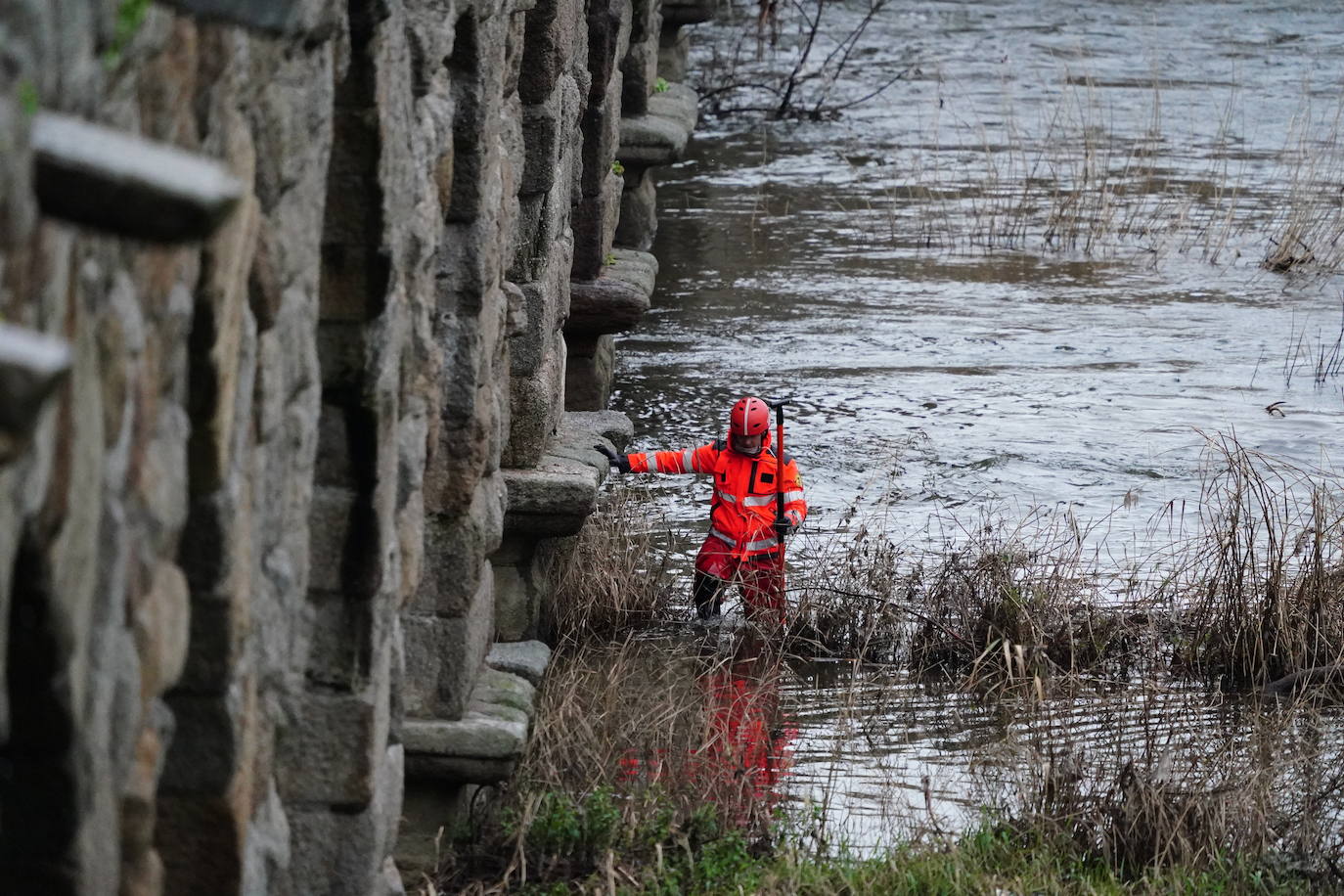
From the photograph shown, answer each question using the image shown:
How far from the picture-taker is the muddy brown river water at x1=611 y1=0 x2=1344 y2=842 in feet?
19.4

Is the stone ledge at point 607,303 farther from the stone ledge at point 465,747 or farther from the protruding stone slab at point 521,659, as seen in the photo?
the stone ledge at point 465,747

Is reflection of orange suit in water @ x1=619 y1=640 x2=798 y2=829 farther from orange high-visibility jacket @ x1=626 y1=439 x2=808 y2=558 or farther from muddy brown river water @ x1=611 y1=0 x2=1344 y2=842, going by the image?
orange high-visibility jacket @ x1=626 y1=439 x2=808 y2=558

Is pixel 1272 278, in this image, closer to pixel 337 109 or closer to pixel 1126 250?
pixel 1126 250

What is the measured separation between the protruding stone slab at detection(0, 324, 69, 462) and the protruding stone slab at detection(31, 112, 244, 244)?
0.15 metres

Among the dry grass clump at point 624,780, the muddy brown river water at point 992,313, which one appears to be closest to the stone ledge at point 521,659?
the dry grass clump at point 624,780

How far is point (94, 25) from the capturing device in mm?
1684

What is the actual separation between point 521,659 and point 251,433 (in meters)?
2.56

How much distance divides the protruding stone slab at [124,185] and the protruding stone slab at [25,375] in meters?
0.15

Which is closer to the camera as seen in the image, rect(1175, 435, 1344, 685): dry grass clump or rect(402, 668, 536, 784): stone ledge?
rect(402, 668, 536, 784): stone ledge

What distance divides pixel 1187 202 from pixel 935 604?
6.77m

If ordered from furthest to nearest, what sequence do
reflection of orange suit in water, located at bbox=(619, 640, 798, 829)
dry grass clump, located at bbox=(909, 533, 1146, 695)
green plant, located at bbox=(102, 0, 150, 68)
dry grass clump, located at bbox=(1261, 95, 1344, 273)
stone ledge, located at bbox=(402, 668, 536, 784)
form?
dry grass clump, located at bbox=(1261, 95, 1344, 273) < dry grass clump, located at bbox=(909, 533, 1146, 695) < reflection of orange suit in water, located at bbox=(619, 640, 798, 829) < stone ledge, located at bbox=(402, 668, 536, 784) < green plant, located at bbox=(102, 0, 150, 68)

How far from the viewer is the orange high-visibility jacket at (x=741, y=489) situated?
6809mm

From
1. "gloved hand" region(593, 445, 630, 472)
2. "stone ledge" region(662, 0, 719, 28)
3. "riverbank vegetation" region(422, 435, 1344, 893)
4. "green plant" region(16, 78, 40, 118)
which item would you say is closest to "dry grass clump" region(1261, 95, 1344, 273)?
"stone ledge" region(662, 0, 719, 28)

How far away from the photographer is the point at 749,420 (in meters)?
7.00
